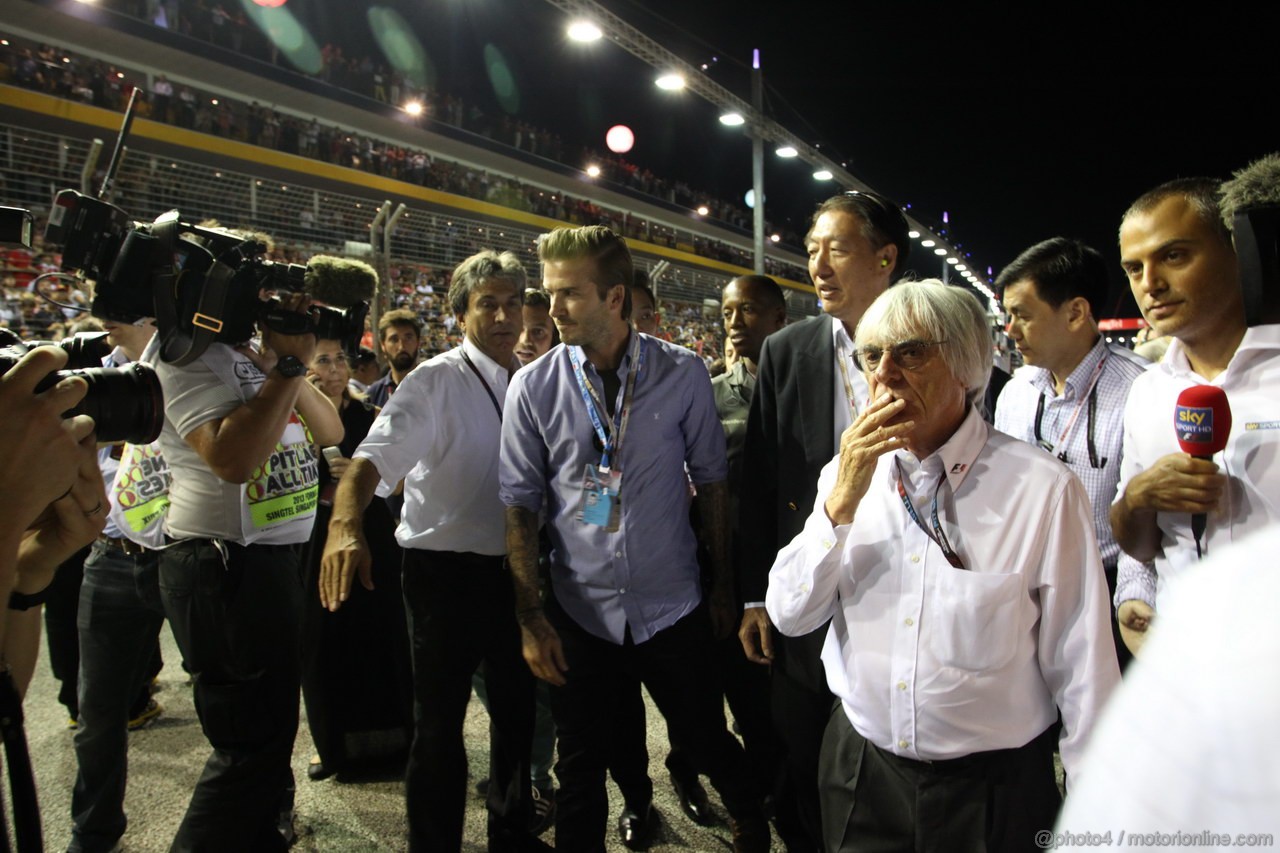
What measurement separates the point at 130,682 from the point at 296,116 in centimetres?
1663

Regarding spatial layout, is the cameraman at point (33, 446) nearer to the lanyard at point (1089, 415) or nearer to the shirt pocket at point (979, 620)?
the shirt pocket at point (979, 620)

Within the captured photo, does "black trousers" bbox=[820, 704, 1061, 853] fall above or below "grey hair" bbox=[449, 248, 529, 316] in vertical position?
below

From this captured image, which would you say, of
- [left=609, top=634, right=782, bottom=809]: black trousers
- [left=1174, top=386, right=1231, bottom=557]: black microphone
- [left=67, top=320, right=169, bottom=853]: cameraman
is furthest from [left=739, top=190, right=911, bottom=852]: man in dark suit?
[left=67, top=320, right=169, bottom=853]: cameraman

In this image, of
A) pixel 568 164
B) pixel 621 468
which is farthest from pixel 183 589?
pixel 568 164

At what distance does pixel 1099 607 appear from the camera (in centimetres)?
135

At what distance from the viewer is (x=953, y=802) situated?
1407 mm

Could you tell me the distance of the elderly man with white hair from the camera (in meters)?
1.38

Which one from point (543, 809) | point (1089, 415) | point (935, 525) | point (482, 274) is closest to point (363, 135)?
point (482, 274)

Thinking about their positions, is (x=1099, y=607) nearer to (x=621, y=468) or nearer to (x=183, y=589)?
(x=621, y=468)

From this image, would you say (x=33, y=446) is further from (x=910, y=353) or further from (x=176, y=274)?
(x=910, y=353)

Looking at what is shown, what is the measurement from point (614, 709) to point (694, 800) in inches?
32.4

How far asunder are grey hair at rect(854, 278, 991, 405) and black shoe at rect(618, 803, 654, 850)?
6.86 ft

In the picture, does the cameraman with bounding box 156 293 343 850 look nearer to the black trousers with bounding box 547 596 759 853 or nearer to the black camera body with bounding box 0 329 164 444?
the black camera body with bounding box 0 329 164 444

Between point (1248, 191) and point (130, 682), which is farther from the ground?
point (1248, 191)
